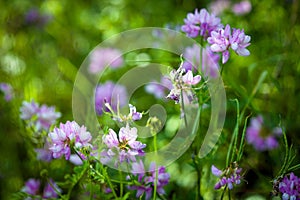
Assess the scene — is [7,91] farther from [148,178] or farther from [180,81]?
[180,81]

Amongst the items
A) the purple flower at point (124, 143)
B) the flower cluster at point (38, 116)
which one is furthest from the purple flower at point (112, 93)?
the purple flower at point (124, 143)

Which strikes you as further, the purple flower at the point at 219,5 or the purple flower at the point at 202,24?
the purple flower at the point at 219,5

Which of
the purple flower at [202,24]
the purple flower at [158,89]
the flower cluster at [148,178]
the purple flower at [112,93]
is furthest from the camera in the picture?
the purple flower at [158,89]

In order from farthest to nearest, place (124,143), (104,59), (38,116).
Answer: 1. (104,59)
2. (38,116)
3. (124,143)

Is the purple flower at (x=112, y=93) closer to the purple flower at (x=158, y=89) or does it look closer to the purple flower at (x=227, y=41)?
the purple flower at (x=158, y=89)

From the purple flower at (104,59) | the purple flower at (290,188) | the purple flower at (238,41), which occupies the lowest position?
the purple flower at (290,188)

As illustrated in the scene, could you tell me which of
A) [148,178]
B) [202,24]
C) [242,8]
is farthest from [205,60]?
[242,8]
